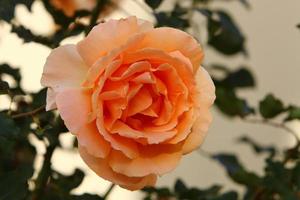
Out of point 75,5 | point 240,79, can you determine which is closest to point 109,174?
point 75,5

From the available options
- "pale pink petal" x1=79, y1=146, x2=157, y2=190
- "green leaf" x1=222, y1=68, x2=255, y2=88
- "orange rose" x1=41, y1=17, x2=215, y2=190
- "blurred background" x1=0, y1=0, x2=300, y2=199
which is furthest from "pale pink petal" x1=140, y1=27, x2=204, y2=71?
"blurred background" x1=0, y1=0, x2=300, y2=199

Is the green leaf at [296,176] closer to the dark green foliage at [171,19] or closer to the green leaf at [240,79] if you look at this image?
the dark green foliage at [171,19]

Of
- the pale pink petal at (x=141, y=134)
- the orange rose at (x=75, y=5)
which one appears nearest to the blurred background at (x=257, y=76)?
Answer: the orange rose at (x=75, y=5)

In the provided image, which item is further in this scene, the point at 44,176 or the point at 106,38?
the point at 44,176

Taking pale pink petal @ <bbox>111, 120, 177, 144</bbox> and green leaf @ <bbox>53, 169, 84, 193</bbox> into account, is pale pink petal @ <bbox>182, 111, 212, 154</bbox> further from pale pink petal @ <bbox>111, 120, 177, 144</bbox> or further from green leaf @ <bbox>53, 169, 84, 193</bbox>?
green leaf @ <bbox>53, 169, 84, 193</bbox>

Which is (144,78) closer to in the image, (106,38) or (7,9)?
(106,38)

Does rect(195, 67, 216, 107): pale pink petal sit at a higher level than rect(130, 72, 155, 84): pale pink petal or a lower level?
lower

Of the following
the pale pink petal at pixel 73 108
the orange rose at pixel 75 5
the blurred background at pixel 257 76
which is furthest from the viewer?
the blurred background at pixel 257 76

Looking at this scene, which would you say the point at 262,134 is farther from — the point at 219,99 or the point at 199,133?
the point at 199,133
